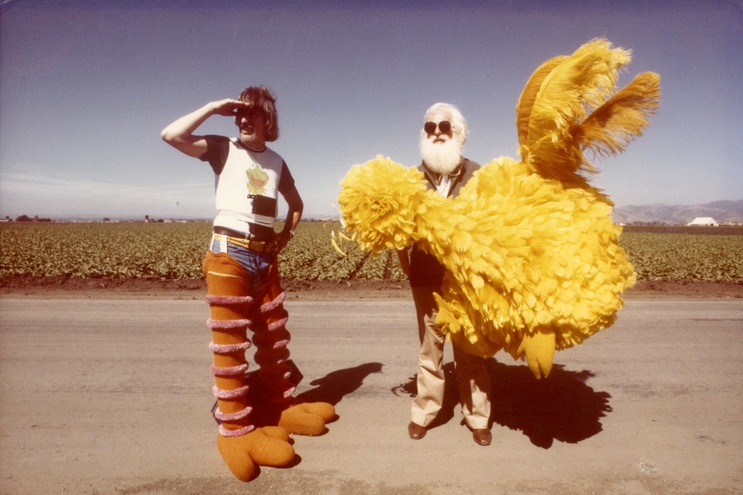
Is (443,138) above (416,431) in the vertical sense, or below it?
above

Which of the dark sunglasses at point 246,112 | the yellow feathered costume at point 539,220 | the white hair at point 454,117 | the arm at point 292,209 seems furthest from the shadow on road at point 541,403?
the dark sunglasses at point 246,112

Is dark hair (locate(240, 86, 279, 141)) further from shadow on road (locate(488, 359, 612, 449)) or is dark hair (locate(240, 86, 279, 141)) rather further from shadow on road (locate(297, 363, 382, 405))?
shadow on road (locate(488, 359, 612, 449))

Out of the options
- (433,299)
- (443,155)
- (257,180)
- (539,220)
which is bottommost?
(433,299)

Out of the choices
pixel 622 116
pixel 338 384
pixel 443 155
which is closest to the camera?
pixel 622 116

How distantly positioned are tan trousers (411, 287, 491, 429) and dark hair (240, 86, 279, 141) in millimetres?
1481

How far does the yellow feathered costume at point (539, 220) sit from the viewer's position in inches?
95.3

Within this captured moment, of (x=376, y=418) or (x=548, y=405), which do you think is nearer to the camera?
(x=376, y=418)

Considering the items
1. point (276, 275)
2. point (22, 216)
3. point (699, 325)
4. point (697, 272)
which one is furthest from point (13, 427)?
point (22, 216)

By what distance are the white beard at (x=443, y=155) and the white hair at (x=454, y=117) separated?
61mm

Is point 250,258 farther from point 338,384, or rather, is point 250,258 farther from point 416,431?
point 338,384

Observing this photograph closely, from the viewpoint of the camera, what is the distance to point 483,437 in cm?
307

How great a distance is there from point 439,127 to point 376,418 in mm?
2248

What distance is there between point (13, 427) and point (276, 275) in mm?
2239

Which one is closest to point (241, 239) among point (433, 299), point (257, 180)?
point (257, 180)
